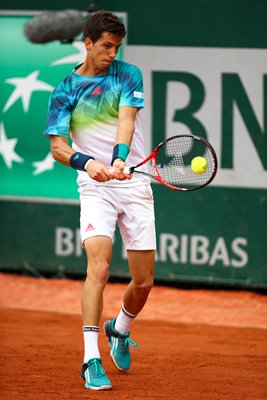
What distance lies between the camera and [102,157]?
512 centimetres

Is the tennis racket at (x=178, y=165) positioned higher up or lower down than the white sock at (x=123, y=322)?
higher up

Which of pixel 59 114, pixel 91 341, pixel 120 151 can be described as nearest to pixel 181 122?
pixel 59 114

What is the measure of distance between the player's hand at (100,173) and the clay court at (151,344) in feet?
3.53

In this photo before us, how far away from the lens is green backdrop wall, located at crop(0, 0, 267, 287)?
25.1ft

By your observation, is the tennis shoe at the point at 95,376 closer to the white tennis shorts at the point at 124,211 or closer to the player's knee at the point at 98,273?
the player's knee at the point at 98,273

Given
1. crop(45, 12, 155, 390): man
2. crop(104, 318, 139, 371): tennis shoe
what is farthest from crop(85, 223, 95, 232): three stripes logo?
crop(104, 318, 139, 371): tennis shoe

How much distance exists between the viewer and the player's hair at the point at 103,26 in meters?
4.91

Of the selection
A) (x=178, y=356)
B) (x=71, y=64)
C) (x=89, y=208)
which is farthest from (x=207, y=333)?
(x=71, y=64)

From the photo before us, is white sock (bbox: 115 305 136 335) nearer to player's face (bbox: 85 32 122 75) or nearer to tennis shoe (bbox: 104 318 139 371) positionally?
tennis shoe (bbox: 104 318 139 371)

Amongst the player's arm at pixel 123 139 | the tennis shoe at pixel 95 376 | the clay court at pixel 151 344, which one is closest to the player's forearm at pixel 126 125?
the player's arm at pixel 123 139

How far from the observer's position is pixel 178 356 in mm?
5996

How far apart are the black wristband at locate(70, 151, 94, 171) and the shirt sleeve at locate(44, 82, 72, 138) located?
172mm

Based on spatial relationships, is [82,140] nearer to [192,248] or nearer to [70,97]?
[70,97]

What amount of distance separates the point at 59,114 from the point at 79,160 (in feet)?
1.01
